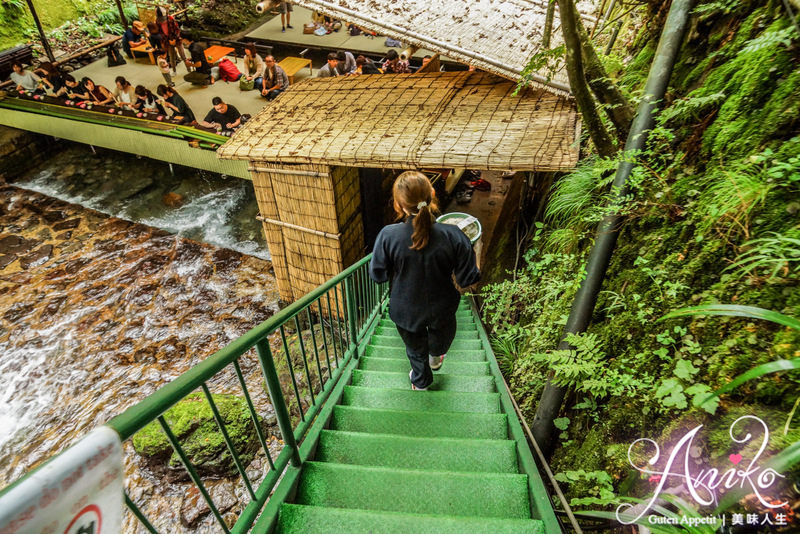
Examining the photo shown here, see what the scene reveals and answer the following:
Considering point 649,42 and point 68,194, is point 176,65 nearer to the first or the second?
point 68,194

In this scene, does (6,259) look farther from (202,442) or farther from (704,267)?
(704,267)

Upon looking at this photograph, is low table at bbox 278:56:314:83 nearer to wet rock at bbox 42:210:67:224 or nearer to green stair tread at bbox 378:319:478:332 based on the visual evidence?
wet rock at bbox 42:210:67:224

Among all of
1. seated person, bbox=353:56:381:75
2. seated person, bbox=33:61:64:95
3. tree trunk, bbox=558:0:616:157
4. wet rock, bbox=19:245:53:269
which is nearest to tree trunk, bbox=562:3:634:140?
tree trunk, bbox=558:0:616:157

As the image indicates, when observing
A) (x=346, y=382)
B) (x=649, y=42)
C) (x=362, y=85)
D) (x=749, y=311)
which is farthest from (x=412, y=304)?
(x=362, y=85)

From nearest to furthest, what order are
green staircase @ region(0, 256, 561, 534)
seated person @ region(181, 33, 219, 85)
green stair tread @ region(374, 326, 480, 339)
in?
1. green staircase @ region(0, 256, 561, 534)
2. green stair tread @ region(374, 326, 480, 339)
3. seated person @ region(181, 33, 219, 85)

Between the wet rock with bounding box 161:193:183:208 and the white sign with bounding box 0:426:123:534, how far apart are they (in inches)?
464

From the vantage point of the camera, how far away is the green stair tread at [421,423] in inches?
120

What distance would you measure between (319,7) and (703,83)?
4.26 metres

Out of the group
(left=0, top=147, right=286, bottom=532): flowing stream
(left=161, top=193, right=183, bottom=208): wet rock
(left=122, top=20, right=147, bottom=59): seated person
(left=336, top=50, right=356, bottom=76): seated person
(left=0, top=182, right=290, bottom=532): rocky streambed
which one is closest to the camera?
(left=0, top=182, right=290, bottom=532): rocky streambed

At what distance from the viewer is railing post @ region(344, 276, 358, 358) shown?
137 inches

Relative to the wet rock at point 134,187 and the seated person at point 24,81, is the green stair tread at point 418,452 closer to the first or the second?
the wet rock at point 134,187

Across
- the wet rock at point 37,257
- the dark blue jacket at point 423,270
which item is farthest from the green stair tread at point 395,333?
the wet rock at point 37,257

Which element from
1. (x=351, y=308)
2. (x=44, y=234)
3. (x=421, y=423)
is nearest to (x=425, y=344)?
(x=421, y=423)

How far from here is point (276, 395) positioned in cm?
216
